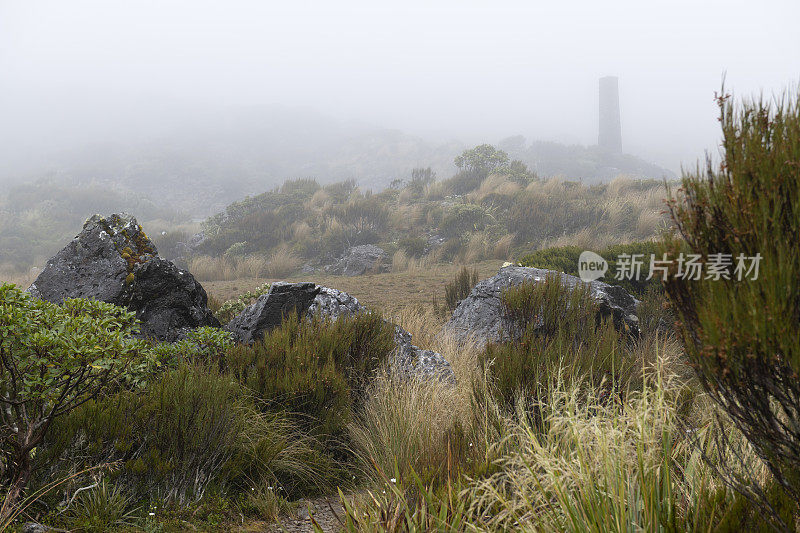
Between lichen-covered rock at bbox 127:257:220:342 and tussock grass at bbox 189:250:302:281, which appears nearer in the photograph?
lichen-covered rock at bbox 127:257:220:342

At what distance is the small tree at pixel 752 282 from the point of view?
55.5 inches

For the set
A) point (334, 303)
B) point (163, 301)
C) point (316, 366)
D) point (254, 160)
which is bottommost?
point (334, 303)

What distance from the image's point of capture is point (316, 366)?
4066 mm

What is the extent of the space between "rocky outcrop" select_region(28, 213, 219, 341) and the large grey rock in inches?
122

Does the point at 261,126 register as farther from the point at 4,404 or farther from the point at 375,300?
the point at 4,404

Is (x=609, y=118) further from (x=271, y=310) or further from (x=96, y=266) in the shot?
(x=96, y=266)

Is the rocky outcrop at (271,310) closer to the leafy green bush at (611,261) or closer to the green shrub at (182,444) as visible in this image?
the green shrub at (182,444)

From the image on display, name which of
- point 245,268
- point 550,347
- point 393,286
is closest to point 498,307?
point 550,347

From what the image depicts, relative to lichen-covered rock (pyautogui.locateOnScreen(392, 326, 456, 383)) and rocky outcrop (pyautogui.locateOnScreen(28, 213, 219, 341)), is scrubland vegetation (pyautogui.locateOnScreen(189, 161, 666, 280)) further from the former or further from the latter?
rocky outcrop (pyautogui.locateOnScreen(28, 213, 219, 341))

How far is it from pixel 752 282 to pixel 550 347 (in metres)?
2.95

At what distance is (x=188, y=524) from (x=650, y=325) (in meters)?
5.87

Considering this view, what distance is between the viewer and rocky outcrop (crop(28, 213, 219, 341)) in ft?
16.9

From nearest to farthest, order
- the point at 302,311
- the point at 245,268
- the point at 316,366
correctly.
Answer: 1. the point at 316,366
2. the point at 302,311
3. the point at 245,268

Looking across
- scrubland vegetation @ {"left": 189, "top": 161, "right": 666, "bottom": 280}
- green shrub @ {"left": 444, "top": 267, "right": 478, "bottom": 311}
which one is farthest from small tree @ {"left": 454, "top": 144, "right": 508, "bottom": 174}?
green shrub @ {"left": 444, "top": 267, "right": 478, "bottom": 311}
